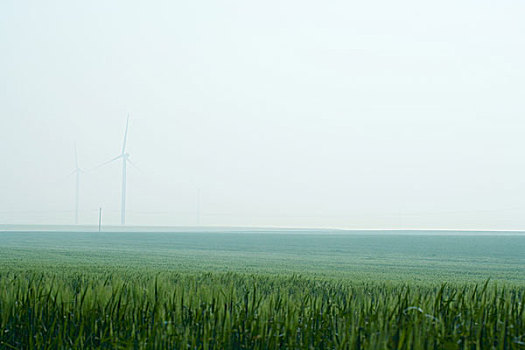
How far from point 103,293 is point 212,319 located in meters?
1.79

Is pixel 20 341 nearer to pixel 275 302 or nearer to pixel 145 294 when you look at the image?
pixel 145 294

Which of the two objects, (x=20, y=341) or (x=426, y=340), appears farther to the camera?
(x=20, y=341)

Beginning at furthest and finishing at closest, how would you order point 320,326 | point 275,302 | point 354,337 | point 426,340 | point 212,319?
point 275,302, point 320,326, point 212,319, point 426,340, point 354,337

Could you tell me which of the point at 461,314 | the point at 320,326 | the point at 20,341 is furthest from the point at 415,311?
the point at 20,341

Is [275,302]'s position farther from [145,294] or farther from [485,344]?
[485,344]

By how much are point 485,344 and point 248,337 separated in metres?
1.98

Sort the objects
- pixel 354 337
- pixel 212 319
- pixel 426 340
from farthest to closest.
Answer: pixel 212 319 < pixel 426 340 < pixel 354 337

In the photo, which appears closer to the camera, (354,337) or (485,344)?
(354,337)

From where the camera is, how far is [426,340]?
504 centimetres

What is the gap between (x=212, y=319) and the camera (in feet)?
18.3

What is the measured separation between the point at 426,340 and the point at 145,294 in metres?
3.32

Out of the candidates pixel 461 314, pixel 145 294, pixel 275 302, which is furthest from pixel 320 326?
pixel 145 294

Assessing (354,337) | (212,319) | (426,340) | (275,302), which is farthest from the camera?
(275,302)

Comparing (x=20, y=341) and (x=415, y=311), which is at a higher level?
(x=415, y=311)
